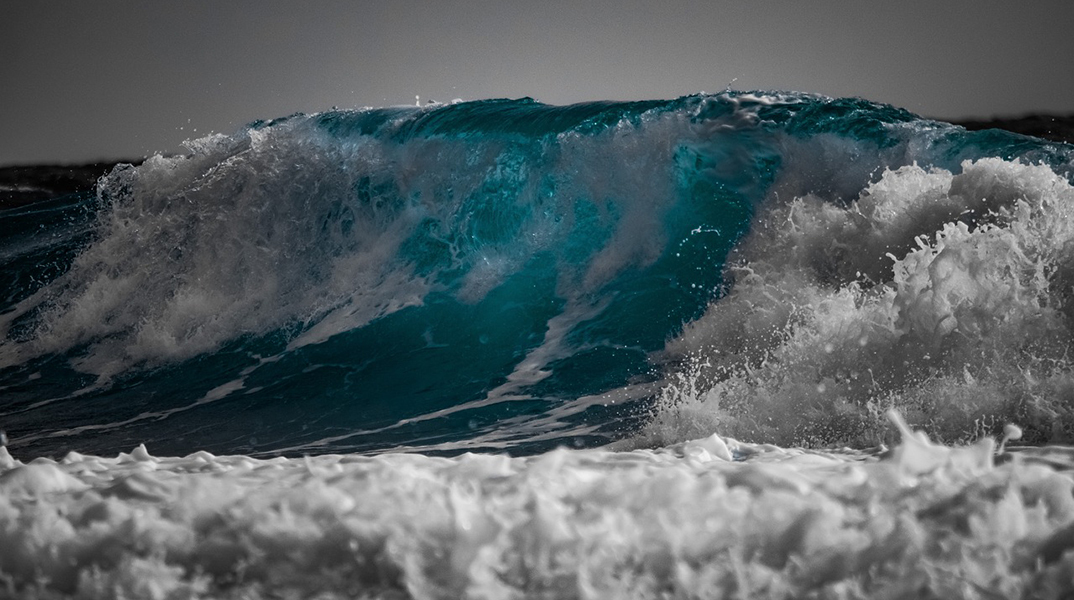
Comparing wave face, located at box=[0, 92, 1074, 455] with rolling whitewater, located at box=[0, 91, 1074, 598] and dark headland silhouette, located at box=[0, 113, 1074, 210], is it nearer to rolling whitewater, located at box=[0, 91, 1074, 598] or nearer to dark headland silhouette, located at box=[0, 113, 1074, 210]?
rolling whitewater, located at box=[0, 91, 1074, 598]

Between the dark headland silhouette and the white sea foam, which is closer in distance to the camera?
the white sea foam

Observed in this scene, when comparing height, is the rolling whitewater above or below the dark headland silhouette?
below

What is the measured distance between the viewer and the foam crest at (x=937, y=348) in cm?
257

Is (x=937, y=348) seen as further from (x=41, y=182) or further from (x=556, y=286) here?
(x=41, y=182)

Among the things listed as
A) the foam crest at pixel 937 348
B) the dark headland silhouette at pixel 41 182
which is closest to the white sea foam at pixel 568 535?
the foam crest at pixel 937 348

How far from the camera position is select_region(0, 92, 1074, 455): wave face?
9.64ft

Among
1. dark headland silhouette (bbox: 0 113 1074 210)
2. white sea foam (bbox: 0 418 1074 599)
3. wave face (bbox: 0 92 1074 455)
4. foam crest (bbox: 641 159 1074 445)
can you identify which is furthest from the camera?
dark headland silhouette (bbox: 0 113 1074 210)

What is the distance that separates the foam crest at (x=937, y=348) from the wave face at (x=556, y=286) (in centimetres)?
1

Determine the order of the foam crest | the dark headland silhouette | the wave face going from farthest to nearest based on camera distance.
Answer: the dark headland silhouette
the wave face
the foam crest

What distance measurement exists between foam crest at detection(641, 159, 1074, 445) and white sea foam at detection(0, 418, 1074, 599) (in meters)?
1.55

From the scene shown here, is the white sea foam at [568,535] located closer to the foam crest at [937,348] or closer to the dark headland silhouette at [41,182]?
the foam crest at [937,348]

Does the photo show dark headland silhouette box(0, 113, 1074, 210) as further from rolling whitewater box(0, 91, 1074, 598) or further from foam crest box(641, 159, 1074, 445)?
foam crest box(641, 159, 1074, 445)

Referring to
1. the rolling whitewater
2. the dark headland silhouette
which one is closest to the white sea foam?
the rolling whitewater

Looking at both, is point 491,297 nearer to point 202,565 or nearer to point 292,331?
point 292,331
